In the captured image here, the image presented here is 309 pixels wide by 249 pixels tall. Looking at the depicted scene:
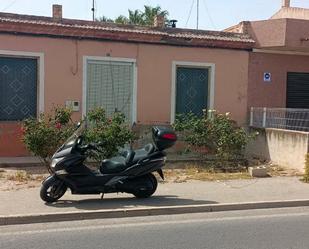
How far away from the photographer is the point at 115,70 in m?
14.1

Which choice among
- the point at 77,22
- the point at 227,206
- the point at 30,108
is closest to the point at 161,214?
the point at 227,206

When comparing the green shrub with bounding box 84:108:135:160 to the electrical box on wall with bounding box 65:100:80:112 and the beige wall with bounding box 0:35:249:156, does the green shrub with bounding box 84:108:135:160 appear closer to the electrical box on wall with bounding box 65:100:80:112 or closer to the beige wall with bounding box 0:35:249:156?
the electrical box on wall with bounding box 65:100:80:112

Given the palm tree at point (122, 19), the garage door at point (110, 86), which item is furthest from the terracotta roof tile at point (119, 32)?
the palm tree at point (122, 19)

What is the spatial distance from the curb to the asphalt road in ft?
0.54

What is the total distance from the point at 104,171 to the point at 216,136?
5.29m

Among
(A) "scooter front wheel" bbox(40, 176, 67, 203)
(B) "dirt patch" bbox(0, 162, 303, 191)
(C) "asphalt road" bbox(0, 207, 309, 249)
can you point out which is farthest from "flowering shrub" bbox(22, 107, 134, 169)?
(C) "asphalt road" bbox(0, 207, 309, 249)

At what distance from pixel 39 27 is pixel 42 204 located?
6.35 m

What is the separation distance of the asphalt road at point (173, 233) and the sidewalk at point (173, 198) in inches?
18.6

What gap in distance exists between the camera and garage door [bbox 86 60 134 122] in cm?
1384

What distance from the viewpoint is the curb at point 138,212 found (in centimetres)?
725

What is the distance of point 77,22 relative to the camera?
1370 centimetres

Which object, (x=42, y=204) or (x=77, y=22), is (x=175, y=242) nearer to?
(x=42, y=204)

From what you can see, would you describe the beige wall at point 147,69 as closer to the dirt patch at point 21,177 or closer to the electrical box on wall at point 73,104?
the electrical box on wall at point 73,104

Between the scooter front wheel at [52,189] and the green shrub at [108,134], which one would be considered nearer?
the scooter front wheel at [52,189]
